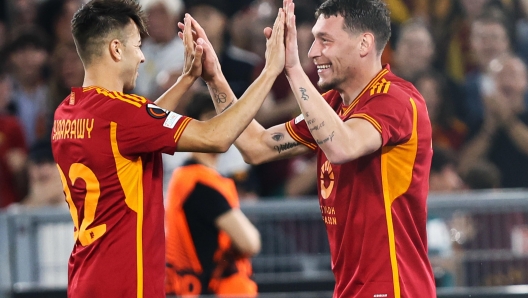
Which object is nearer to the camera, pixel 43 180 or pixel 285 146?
pixel 285 146

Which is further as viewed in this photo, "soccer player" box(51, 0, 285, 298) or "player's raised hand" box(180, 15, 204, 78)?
"player's raised hand" box(180, 15, 204, 78)

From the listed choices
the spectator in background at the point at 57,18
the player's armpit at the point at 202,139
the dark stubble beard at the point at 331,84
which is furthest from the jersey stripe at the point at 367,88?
the spectator in background at the point at 57,18

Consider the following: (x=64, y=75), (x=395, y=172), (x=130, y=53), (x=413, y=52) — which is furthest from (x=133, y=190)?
(x=64, y=75)

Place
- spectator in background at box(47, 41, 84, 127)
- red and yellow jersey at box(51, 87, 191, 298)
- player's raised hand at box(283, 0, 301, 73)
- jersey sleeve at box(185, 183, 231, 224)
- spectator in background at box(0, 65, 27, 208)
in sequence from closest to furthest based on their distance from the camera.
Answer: red and yellow jersey at box(51, 87, 191, 298) → player's raised hand at box(283, 0, 301, 73) → jersey sleeve at box(185, 183, 231, 224) → spectator in background at box(0, 65, 27, 208) → spectator in background at box(47, 41, 84, 127)

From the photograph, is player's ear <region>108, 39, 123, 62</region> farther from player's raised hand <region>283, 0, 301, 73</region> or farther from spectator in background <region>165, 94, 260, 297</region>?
spectator in background <region>165, 94, 260, 297</region>

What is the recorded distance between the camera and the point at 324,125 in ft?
13.6

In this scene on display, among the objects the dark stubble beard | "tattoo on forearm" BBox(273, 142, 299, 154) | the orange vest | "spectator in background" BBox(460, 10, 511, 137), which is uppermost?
"spectator in background" BBox(460, 10, 511, 137)

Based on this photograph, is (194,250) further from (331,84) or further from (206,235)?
(331,84)

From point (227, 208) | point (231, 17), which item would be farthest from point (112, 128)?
point (231, 17)

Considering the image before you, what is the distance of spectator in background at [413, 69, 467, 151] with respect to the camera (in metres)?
8.51

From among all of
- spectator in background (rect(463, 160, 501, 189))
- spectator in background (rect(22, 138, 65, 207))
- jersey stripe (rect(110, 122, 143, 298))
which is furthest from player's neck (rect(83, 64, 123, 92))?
spectator in background (rect(463, 160, 501, 189))

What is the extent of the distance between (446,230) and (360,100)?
315 cm

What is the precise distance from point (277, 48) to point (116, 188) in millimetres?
1041

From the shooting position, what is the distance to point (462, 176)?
822 centimetres
